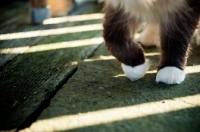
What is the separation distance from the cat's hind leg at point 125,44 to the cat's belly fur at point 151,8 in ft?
0.17

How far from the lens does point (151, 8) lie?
98 centimetres

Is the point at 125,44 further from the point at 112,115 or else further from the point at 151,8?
the point at 112,115

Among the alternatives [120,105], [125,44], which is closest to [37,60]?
[125,44]

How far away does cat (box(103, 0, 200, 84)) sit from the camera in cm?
102

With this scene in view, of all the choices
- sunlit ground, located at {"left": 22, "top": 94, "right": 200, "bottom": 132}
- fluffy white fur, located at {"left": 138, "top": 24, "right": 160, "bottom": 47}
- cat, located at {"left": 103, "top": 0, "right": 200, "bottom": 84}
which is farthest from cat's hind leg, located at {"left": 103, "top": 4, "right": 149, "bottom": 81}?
fluffy white fur, located at {"left": 138, "top": 24, "right": 160, "bottom": 47}

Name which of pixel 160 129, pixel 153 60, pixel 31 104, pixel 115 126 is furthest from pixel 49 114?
pixel 153 60

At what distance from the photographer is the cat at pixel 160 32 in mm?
1020

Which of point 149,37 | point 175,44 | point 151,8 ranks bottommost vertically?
point 149,37

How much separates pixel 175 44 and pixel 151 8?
19 cm

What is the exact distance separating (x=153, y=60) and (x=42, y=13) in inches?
40.3

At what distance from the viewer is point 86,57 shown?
4.53ft

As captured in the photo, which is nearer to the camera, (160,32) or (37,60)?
(160,32)

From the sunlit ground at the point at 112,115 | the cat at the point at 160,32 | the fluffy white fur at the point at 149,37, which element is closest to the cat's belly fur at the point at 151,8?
the cat at the point at 160,32

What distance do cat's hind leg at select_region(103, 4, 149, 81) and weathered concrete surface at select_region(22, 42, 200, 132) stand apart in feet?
0.15
